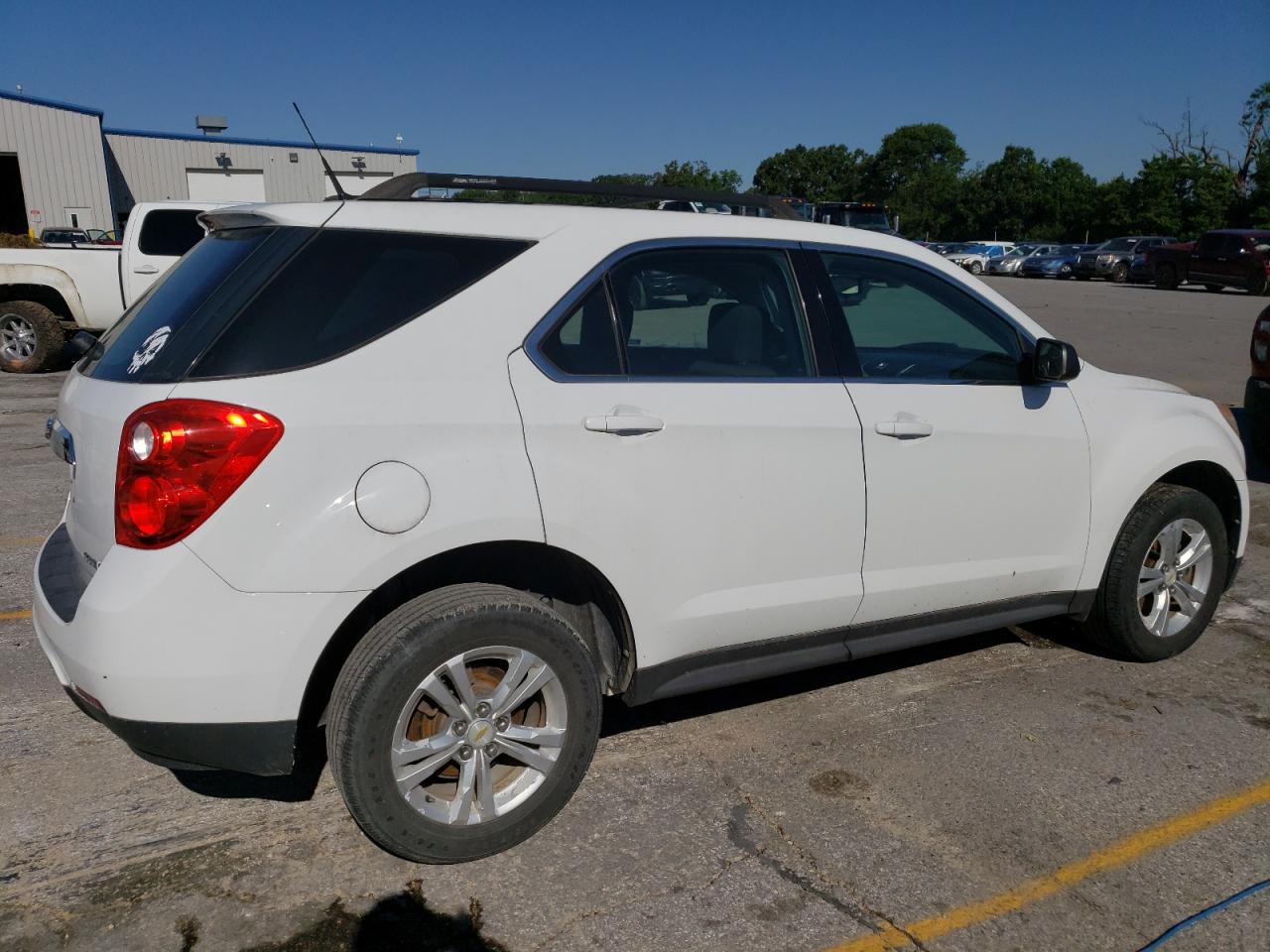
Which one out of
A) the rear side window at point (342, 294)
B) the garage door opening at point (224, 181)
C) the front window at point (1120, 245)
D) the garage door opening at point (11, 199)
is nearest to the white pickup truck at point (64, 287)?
the rear side window at point (342, 294)

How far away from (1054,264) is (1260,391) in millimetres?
37277

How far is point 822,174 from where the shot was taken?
114 metres

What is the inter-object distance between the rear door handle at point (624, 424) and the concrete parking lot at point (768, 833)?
1.19 metres

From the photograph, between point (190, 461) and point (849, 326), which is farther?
point (849, 326)

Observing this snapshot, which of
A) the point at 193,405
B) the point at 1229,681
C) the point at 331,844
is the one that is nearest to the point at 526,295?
the point at 193,405

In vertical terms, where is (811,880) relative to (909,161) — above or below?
below

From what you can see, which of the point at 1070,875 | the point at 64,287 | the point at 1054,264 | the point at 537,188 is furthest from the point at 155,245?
the point at 1054,264

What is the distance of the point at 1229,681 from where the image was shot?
423cm

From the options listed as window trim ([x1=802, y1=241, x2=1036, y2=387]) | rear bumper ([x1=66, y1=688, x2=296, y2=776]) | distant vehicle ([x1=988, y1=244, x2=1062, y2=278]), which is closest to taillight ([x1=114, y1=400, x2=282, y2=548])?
rear bumper ([x1=66, y1=688, x2=296, y2=776])

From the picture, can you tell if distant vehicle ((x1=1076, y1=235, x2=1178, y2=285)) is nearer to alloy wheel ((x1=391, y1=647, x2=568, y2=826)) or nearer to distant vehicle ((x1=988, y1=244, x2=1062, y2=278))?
distant vehicle ((x1=988, y1=244, x2=1062, y2=278))

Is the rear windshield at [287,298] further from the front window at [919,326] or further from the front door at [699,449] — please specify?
the front window at [919,326]

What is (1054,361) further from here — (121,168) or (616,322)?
(121,168)

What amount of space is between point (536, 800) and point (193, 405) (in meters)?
1.44

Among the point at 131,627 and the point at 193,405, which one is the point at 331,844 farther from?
the point at 193,405
